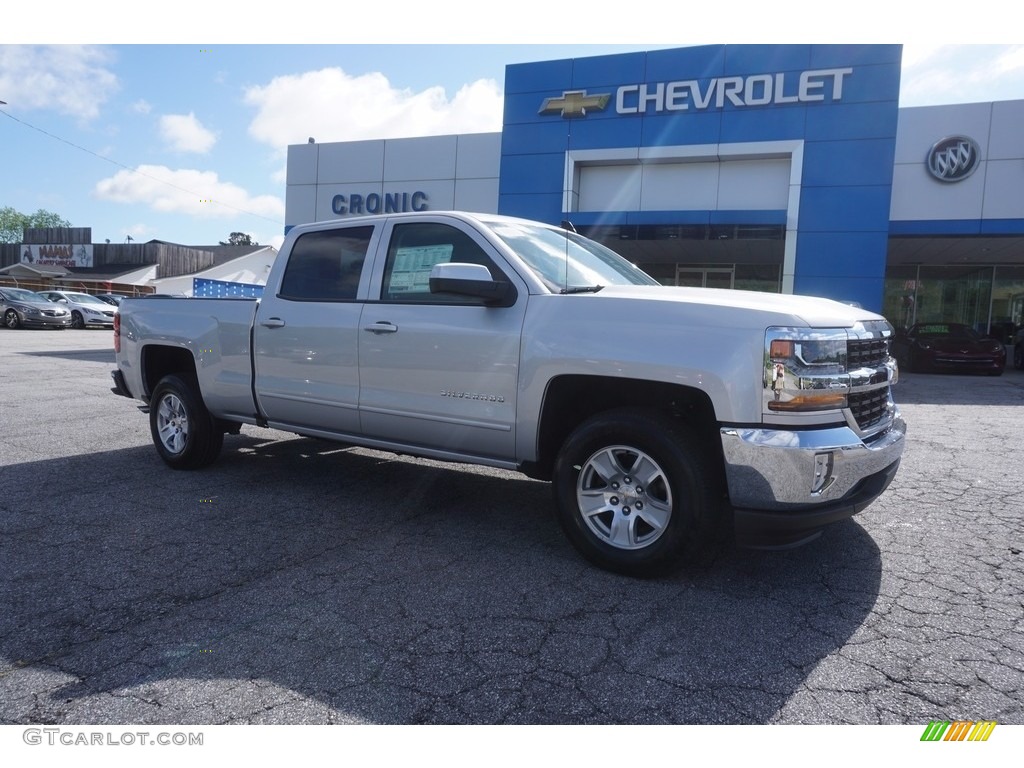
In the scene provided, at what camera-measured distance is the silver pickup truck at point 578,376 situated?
3.24 metres

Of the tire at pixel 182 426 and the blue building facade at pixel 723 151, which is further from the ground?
the blue building facade at pixel 723 151

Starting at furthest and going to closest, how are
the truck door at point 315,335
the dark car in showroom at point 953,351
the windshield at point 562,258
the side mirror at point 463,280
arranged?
the dark car in showroom at point 953,351 < the truck door at point 315,335 < the windshield at point 562,258 < the side mirror at point 463,280

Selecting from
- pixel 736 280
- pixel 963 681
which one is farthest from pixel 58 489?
pixel 736 280

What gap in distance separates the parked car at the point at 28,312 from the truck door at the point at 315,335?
26364 millimetres

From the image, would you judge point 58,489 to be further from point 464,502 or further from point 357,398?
point 464,502

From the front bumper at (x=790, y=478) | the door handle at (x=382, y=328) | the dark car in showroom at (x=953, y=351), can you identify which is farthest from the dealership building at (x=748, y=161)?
the front bumper at (x=790, y=478)

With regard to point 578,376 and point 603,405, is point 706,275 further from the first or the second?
point 578,376

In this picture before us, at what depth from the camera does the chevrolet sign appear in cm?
1633

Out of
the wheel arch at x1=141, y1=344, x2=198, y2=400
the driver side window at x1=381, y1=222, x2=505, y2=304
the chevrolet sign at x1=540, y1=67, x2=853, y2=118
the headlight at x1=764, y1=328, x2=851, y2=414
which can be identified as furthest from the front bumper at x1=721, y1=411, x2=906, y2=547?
the chevrolet sign at x1=540, y1=67, x2=853, y2=118

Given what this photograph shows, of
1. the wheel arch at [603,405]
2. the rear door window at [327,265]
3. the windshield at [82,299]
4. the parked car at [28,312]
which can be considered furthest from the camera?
the windshield at [82,299]

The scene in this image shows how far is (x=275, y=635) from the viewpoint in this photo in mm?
A: 3018

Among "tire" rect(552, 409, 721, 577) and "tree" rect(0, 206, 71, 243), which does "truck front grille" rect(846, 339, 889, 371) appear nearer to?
"tire" rect(552, 409, 721, 577)

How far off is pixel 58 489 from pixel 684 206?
15.7 meters

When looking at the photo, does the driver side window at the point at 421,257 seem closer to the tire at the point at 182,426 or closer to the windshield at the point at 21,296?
the tire at the point at 182,426
